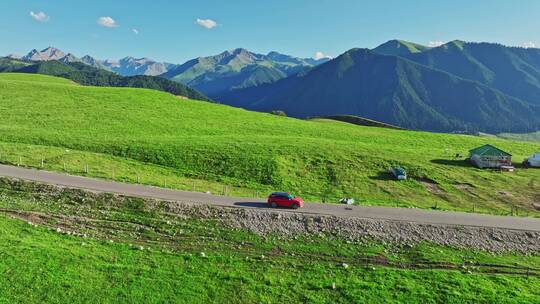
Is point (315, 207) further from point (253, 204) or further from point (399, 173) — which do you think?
point (399, 173)

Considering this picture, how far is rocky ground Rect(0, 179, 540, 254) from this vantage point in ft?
108

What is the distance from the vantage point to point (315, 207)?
130ft

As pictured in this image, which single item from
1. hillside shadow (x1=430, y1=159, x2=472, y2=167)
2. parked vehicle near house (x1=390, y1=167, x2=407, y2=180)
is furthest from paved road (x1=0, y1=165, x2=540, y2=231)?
hillside shadow (x1=430, y1=159, x2=472, y2=167)

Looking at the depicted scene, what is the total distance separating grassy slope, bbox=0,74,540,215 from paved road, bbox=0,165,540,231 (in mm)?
4099

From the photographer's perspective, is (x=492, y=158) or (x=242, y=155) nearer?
(x=242, y=155)

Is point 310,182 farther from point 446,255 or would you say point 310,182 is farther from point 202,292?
Result: point 202,292

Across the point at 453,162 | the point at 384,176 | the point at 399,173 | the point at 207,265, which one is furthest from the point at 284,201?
the point at 453,162

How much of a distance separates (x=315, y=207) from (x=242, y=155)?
23633 mm

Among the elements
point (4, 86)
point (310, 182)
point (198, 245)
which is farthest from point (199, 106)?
point (198, 245)

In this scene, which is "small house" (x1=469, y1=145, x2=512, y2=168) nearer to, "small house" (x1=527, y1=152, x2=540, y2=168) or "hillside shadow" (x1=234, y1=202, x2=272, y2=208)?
"small house" (x1=527, y1=152, x2=540, y2=168)

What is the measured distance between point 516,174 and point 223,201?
53.5 metres

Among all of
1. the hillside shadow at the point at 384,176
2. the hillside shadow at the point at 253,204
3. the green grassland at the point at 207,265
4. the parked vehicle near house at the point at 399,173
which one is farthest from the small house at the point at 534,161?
the hillside shadow at the point at 253,204

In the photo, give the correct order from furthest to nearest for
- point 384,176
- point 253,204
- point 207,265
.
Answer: point 384,176 < point 253,204 < point 207,265

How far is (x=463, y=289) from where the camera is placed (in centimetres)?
2639
